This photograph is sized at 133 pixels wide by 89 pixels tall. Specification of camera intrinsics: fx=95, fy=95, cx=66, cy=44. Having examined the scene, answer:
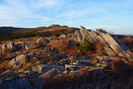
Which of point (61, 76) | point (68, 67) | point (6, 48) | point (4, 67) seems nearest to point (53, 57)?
point (68, 67)

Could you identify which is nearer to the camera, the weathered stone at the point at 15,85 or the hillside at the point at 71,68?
the weathered stone at the point at 15,85

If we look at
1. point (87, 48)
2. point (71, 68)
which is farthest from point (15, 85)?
point (87, 48)

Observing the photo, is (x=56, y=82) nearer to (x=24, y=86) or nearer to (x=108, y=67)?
(x=24, y=86)

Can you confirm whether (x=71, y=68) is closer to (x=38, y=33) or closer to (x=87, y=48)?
(x=87, y=48)

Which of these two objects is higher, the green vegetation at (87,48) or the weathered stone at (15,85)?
the green vegetation at (87,48)

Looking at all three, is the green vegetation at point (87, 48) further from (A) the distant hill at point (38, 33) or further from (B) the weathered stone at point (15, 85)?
A: (A) the distant hill at point (38, 33)

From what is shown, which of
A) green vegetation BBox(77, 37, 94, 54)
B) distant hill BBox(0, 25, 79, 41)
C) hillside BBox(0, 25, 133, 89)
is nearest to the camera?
hillside BBox(0, 25, 133, 89)

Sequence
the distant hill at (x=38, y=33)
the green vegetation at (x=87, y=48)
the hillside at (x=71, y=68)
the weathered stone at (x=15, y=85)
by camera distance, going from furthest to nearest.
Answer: the distant hill at (x=38, y=33)
the green vegetation at (x=87, y=48)
the hillside at (x=71, y=68)
the weathered stone at (x=15, y=85)

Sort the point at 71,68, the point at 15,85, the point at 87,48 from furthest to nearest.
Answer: the point at 87,48 < the point at 71,68 < the point at 15,85

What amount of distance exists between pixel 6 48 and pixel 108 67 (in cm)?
1287

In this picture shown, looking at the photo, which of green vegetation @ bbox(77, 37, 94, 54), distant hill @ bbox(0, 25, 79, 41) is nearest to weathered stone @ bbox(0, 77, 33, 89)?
green vegetation @ bbox(77, 37, 94, 54)

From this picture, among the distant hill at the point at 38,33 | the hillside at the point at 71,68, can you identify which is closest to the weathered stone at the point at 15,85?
the hillside at the point at 71,68

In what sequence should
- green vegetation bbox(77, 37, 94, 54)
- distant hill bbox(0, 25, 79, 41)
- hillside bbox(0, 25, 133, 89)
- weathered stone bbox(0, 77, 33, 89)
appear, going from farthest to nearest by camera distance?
distant hill bbox(0, 25, 79, 41) → green vegetation bbox(77, 37, 94, 54) → hillside bbox(0, 25, 133, 89) → weathered stone bbox(0, 77, 33, 89)

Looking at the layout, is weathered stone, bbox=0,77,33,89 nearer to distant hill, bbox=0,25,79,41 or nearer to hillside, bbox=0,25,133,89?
hillside, bbox=0,25,133,89
